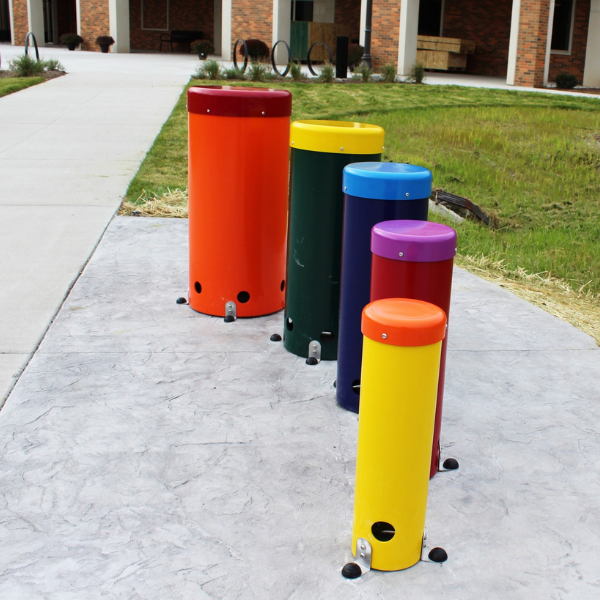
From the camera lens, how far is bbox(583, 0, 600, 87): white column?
23.1m

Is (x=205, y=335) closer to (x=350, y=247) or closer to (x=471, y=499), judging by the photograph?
(x=350, y=247)

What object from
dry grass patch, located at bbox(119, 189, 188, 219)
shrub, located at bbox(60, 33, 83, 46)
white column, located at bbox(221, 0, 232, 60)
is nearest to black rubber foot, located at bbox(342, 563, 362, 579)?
dry grass patch, located at bbox(119, 189, 188, 219)

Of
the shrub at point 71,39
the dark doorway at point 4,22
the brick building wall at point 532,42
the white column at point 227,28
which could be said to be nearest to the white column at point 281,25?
the white column at point 227,28

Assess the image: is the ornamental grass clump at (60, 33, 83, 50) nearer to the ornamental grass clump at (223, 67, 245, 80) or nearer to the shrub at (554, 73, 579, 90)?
the ornamental grass clump at (223, 67, 245, 80)

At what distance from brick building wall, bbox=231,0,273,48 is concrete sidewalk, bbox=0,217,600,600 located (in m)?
24.2

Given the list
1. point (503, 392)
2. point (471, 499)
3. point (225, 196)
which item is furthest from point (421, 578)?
point (225, 196)

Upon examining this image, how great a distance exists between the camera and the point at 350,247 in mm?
3664

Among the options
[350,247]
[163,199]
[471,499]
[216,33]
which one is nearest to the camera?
[471,499]

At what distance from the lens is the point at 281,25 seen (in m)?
27.0

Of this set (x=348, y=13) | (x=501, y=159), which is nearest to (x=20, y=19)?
(x=348, y=13)

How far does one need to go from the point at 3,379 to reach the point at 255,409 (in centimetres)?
129

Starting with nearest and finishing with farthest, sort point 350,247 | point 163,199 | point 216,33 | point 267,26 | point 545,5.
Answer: point 350,247 < point 163,199 < point 545,5 < point 267,26 < point 216,33

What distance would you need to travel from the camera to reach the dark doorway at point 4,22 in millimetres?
37125

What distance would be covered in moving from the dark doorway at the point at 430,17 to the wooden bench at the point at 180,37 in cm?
1089
